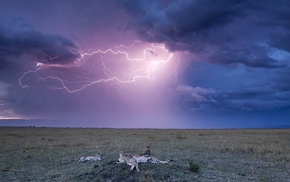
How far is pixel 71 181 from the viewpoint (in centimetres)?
1458

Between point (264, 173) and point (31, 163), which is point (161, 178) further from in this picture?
point (31, 163)

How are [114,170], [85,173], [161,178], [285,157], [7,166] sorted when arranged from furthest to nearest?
[285,157], [7,166], [85,173], [114,170], [161,178]

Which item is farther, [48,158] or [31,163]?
[48,158]

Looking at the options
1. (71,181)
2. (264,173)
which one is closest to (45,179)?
(71,181)

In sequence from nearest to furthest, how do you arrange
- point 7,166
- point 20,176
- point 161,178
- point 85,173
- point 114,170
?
point 161,178 → point 114,170 → point 85,173 → point 20,176 → point 7,166

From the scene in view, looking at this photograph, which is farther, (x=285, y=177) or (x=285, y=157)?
(x=285, y=157)

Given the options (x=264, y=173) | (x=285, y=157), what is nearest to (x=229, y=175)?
(x=264, y=173)

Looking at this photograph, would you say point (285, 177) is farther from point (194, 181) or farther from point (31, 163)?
point (31, 163)

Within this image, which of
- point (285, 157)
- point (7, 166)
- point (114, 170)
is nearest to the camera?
point (114, 170)

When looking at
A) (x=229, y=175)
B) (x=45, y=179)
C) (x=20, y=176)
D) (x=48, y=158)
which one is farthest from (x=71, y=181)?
(x=48, y=158)

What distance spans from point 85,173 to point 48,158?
952cm

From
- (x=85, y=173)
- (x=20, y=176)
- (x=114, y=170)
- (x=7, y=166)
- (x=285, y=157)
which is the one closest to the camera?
(x=114, y=170)

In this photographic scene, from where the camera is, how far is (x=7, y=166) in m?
20.3

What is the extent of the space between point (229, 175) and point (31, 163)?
46.2 ft
